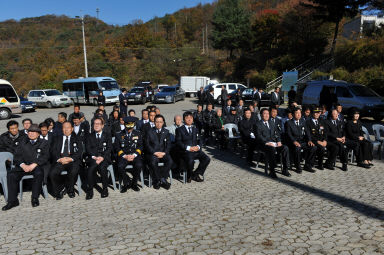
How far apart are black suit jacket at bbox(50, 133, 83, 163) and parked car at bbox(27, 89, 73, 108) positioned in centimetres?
2225

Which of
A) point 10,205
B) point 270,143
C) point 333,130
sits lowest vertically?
point 10,205

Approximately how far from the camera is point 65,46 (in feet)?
250

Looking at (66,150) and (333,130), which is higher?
(333,130)

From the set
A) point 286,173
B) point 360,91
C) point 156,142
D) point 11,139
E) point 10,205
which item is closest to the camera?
point 10,205

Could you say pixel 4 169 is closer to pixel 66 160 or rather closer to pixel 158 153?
pixel 66 160

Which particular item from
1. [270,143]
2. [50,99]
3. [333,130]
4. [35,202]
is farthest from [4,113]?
[333,130]

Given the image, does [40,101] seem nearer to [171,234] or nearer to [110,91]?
[110,91]

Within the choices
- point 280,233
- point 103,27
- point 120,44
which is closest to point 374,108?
point 280,233

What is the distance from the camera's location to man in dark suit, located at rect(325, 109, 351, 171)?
7656 millimetres

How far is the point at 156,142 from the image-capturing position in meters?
6.81

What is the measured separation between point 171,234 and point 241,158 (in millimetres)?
5008

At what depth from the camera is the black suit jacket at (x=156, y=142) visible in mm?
6795

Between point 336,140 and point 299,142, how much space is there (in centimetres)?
98

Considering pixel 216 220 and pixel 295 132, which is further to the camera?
pixel 295 132
